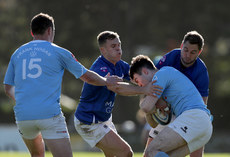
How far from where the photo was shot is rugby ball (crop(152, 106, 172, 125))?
6.26 metres

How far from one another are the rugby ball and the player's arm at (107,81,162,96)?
332mm

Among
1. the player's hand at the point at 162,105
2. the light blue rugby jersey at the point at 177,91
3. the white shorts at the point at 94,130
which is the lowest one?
the white shorts at the point at 94,130

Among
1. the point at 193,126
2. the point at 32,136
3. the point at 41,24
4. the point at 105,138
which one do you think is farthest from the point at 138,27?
the point at 193,126

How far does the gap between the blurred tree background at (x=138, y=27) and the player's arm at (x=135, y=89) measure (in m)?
17.9

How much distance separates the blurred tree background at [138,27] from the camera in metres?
25.6

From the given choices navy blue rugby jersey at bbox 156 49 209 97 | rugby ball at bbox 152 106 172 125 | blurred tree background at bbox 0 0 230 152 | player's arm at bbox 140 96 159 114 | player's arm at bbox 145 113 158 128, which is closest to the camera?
player's arm at bbox 140 96 159 114

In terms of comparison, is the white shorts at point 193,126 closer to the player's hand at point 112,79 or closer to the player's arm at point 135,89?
the player's arm at point 135,89

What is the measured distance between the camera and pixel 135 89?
21.8 ft

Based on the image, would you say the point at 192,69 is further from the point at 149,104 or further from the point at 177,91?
the point at 149,104

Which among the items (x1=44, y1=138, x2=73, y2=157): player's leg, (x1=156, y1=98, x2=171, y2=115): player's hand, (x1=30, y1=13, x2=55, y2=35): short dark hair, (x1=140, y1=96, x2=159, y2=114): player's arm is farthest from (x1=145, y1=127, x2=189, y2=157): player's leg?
(x1=30, y1=13, x2=55, y2=35): short dark hair

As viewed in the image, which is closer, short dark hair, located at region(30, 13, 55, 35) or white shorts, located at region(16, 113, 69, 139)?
white shorts, located at region(16, 113, 69, 139)

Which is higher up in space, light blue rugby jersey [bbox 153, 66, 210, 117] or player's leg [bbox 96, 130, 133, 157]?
light blue rugby jersey [bbox 153, 66, 210, 117]

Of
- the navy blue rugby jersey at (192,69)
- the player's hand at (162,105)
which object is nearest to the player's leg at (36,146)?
the player's hand at (162,105)

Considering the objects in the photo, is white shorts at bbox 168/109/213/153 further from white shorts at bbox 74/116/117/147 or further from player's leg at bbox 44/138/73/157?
white shorts at bbox 74/116/117/147
